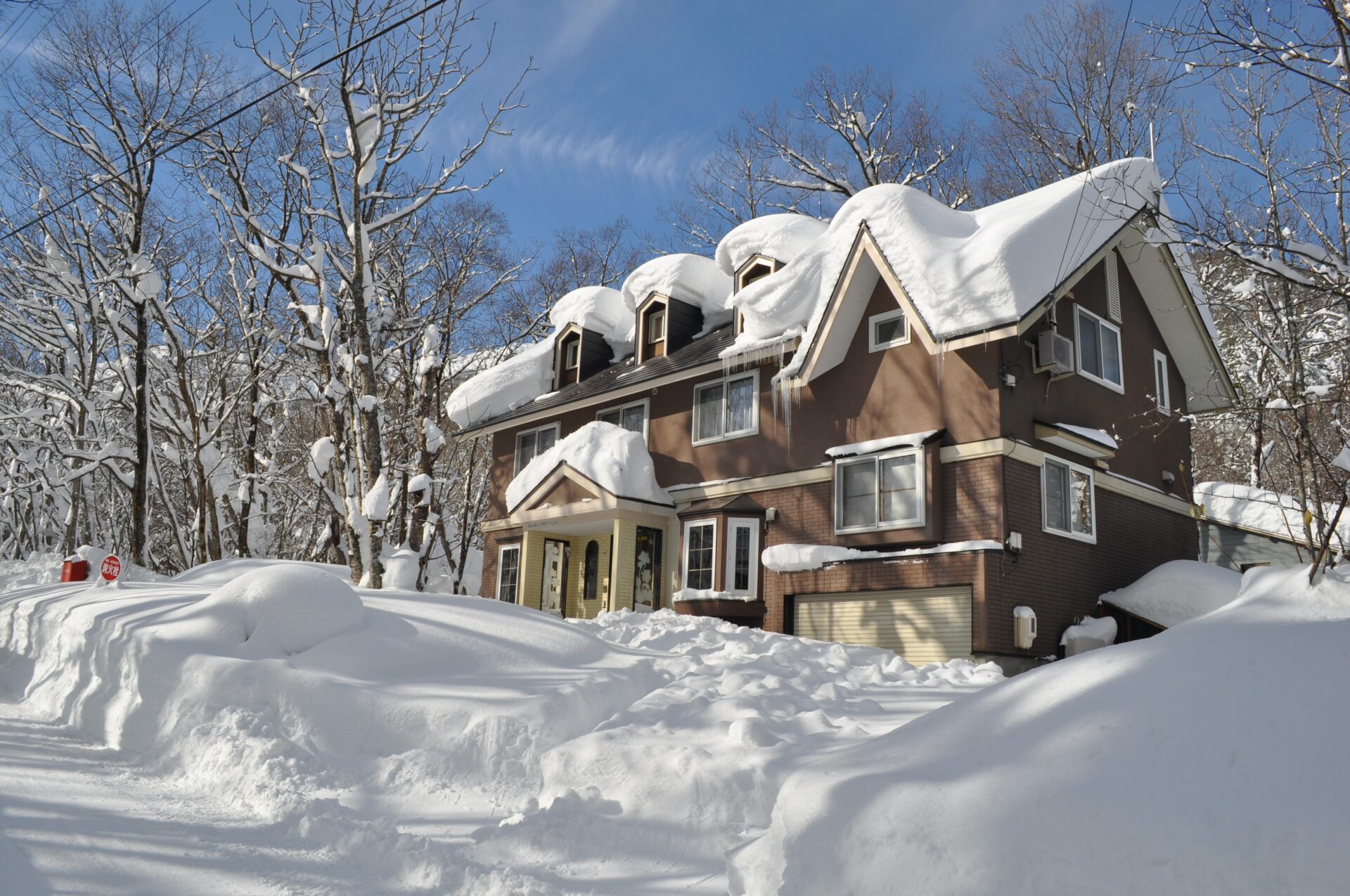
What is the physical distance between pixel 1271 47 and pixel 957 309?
22.5 feet

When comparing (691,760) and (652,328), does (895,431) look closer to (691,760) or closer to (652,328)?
(652,328)

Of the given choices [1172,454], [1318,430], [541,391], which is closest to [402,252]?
[541,391]

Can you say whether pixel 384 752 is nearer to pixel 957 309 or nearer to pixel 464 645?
pixel 464 645

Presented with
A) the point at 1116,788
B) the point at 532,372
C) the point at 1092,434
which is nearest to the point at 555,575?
the point at 532,372

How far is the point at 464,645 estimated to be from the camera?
8.20 m

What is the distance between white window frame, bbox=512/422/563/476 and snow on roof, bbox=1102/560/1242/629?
1231 cm

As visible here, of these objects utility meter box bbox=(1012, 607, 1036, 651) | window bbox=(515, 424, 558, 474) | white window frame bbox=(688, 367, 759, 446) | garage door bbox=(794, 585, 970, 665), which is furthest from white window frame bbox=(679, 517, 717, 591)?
window bbox=(515, 424, 558, 474)

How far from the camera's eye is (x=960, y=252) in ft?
46.8

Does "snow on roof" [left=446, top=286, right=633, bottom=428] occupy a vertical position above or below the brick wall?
above

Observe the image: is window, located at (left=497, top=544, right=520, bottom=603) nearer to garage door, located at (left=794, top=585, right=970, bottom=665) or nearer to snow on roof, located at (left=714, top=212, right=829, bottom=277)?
garage door, located at (left=794, top=585, right=970, bottom=665)

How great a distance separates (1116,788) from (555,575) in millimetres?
17724

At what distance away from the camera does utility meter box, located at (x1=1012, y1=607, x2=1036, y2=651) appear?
1342 cm

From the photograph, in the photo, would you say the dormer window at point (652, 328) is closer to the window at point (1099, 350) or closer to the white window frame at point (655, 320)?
the white window frame at point (655, 320)

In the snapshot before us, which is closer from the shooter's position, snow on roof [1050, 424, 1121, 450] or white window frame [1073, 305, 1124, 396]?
snow on roof [1050, 424, 1121, 450]
